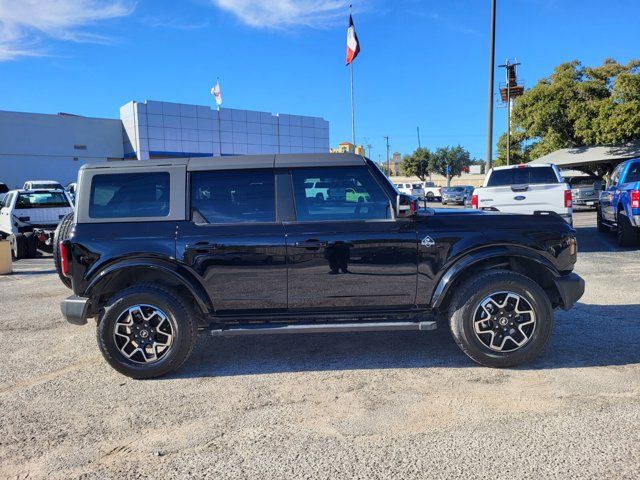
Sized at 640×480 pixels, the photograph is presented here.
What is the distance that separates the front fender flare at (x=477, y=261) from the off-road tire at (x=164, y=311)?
6.95 feet

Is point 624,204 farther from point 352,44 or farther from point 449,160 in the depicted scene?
point 449,160

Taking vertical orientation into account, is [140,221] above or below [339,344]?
above

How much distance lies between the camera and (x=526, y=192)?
10.2 meters

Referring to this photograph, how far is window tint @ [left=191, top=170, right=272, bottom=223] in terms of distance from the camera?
4.27 metres

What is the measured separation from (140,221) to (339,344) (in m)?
2.26

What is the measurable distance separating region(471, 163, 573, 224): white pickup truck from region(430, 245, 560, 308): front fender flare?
5.84 m

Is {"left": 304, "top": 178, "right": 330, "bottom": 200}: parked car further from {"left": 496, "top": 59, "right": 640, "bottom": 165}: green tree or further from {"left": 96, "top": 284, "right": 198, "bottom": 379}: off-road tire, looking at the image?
{"left": 496, "top": 59, "right": 640, "bottom": 165}: green tree

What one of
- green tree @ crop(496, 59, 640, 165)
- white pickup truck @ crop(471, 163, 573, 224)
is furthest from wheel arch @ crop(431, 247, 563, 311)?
green tree @ crop(496, 59, 640, 165)

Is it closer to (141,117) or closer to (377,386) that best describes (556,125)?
(141,117)

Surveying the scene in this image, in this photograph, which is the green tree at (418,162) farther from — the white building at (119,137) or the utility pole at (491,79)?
the utility pole at (491,79)

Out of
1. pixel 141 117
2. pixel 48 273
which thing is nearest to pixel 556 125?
pixel 141 117

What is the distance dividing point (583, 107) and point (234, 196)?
1292 inches

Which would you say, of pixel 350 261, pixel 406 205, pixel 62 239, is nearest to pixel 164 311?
pixel 62 239

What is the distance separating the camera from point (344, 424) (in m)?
3.34
